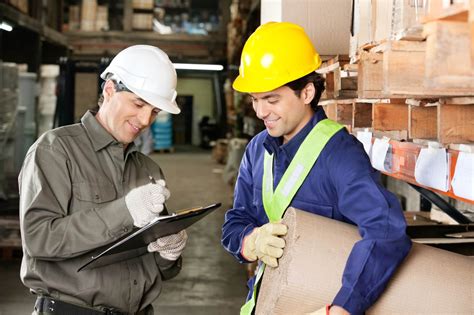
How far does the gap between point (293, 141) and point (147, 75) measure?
2.37ft

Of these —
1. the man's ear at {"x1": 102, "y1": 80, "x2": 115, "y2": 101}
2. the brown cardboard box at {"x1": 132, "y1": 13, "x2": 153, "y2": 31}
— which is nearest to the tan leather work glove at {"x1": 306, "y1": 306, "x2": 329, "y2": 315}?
the man's ear at {"x1": 102, "y1": 80, "x2": 115, "y2": 101}

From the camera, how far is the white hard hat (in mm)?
2680

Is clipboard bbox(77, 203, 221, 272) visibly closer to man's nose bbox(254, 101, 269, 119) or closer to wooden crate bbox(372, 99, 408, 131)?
man's nose bbox(254, 101, 269, 119)

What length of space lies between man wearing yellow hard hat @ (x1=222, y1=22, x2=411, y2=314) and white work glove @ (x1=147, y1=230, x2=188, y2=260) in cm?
24

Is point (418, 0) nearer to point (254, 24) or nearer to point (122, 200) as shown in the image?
point (122, 200)

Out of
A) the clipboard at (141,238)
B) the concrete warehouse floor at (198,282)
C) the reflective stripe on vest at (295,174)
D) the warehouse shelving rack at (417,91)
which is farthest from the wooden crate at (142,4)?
the reflective stripe on vest at (295,174)

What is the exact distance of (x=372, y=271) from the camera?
77.7 inches

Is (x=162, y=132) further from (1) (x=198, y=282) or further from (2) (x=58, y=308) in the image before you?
(2) (x=58, y=308)

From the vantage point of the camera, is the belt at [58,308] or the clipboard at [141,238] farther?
the belt at [58,308]

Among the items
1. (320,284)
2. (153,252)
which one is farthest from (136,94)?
(320,284)

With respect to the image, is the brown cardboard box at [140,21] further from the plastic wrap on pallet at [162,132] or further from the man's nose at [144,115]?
the man's nose at [144,115]

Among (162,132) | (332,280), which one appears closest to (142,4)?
(162,132)

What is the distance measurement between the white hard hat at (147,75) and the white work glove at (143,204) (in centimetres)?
43

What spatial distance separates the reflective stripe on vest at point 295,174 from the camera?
7.39 feet
